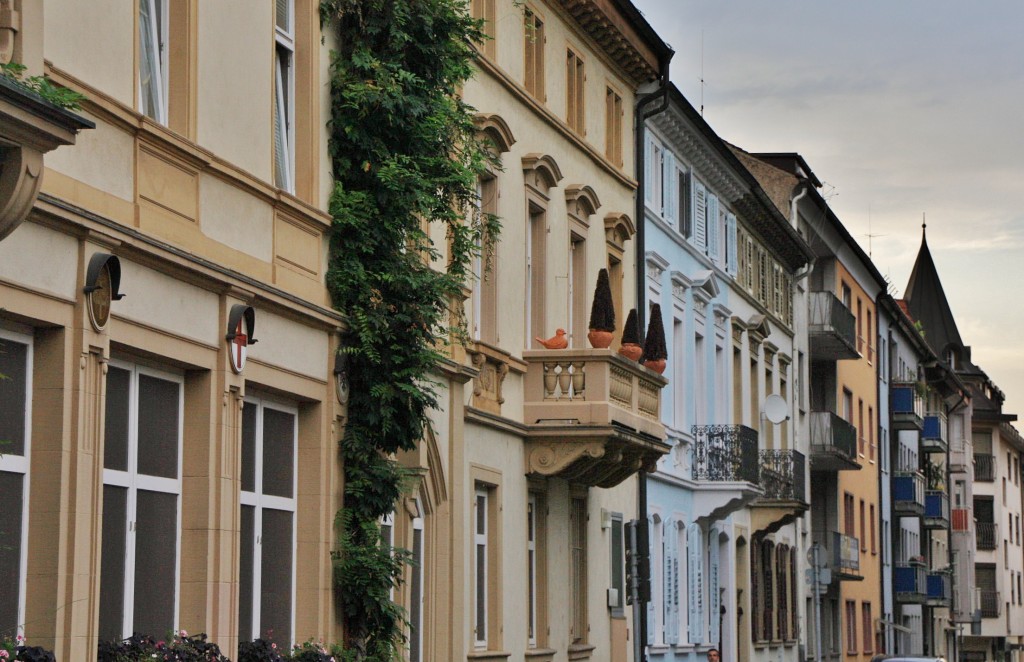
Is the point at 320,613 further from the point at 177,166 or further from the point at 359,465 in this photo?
the point at 177,166

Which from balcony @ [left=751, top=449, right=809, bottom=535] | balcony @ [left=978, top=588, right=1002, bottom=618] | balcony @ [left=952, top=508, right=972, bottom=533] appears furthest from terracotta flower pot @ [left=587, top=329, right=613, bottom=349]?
balcony @ [left=978, top=588, right=1002, bottom=618]

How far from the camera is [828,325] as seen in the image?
52.9 m

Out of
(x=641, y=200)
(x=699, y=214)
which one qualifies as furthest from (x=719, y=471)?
(x=641, y=200)

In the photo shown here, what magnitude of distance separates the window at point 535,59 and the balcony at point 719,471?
12086 millimetres

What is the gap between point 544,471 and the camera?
25156mm

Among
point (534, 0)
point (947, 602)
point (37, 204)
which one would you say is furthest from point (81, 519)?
point (947, 602)

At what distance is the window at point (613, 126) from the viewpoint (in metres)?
30.6


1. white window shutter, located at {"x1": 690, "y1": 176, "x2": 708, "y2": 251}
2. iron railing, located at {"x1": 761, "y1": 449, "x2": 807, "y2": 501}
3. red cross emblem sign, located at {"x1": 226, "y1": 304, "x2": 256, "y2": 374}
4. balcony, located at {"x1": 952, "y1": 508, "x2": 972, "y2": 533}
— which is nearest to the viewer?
red cross emblem sign, located at {"x1": 226, "y1": 304, "x2": 256, "y2": 374}

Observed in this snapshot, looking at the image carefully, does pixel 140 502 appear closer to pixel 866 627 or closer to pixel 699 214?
pixel 699 214

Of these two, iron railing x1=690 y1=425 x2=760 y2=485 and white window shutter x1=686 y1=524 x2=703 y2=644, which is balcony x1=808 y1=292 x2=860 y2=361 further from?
white window shutter x1=686 y1=524 x2=703 y2=644

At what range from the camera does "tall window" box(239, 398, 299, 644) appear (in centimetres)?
1594

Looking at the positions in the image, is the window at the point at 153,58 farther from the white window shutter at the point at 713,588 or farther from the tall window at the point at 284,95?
the white window shutter at the point at 713,588

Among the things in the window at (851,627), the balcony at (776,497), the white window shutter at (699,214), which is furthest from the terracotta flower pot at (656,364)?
the window at (851,627)

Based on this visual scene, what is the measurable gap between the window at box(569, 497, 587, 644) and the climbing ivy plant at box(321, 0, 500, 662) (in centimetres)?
984
